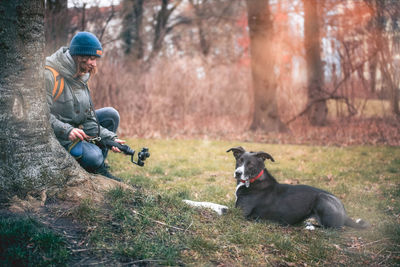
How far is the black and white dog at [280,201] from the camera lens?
14.8 ft

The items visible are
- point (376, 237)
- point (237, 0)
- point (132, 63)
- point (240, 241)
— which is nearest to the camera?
point (240, 241)

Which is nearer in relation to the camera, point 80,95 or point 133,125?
point 80,95

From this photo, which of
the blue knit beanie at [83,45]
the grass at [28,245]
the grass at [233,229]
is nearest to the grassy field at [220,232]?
the grass at [233,229]

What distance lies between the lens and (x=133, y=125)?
43.2 feet

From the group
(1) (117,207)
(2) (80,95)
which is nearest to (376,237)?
(1) (117,207)

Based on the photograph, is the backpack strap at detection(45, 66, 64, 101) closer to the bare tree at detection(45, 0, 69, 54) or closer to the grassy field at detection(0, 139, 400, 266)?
the grassy field at detection(0, 139, 400, 266)

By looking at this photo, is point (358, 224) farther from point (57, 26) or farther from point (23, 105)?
→ point (57, 26)

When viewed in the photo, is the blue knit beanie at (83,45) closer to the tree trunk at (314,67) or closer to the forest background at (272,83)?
the forest background at (272,83)

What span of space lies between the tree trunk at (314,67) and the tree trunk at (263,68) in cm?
140

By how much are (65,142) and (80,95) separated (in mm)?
693

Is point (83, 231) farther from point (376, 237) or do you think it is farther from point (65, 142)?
point (376, 237)

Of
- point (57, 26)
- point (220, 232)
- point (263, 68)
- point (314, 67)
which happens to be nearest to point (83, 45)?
point (220, 232)

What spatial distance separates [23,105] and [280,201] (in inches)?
131

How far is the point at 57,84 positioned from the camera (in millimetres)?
4273
